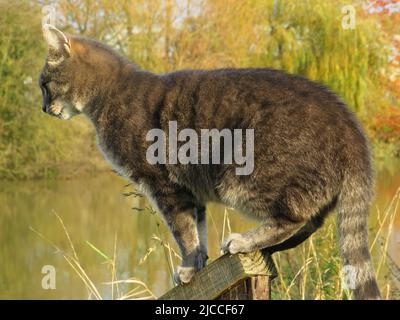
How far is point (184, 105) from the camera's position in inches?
113

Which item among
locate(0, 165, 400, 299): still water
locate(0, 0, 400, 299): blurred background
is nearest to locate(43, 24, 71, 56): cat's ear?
locate(0, 165, 400, 299): still water

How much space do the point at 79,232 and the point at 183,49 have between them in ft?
17.8

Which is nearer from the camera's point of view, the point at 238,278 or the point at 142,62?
the point at 238,278

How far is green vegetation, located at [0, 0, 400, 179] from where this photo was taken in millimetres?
15234

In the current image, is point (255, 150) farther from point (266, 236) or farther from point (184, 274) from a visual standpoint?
point (184, 274)

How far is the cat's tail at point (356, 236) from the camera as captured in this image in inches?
94.6

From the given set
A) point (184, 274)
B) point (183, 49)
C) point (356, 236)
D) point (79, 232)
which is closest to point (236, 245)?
point (184, 274)

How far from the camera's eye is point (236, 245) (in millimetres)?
2482

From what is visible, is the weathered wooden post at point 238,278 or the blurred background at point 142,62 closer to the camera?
the weathered wooden post at point 238,278

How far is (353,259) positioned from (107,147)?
1304 mm

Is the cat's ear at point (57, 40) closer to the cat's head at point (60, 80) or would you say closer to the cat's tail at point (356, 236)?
the cat's head at point (60, 80)

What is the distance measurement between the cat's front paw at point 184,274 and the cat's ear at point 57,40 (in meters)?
1.29

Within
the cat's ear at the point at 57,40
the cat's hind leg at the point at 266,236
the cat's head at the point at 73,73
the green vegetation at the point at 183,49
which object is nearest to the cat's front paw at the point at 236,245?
the cat's hind leg at the point at 266,236

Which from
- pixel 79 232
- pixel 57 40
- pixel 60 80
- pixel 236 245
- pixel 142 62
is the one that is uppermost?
pixel 142 62
